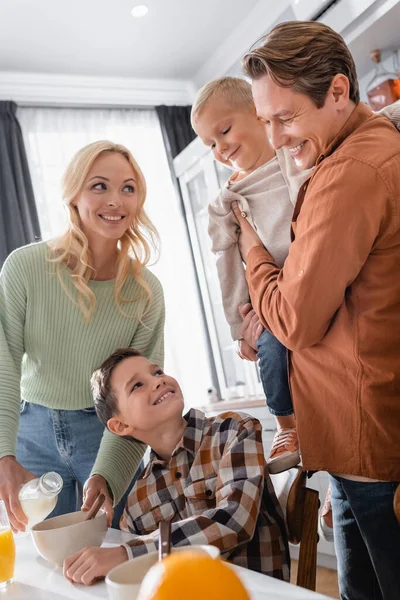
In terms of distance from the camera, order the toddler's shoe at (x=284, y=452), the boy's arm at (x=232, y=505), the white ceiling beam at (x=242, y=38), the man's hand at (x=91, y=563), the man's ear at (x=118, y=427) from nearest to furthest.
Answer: the man's hand at (x=91, y=563) → the boy's arm at (x=232, y=505) → the toddler's shoe at (x=284, y=452) → the man's ear at (x=118, y=427) → the white ceiling beam at (x=242, y=38)

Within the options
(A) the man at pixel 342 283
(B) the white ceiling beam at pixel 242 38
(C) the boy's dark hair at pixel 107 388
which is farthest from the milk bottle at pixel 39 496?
(B) the white ceiling beam at pixel 242 38

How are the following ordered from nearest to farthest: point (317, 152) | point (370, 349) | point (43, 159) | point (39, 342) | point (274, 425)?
1. point (370, 349)
2. point (317, 152)
3. point (39, 342)
4. point (274, 425)
5. point (43, 159)

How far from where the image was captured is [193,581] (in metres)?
0.50

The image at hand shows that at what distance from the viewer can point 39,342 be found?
1.81 meters

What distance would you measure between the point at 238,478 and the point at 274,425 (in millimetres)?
2178

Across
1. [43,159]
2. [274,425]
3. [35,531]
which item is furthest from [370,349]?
Answer: [43,159]

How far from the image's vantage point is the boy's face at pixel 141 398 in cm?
149

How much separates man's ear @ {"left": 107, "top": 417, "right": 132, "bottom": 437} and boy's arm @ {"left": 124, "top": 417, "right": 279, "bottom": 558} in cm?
28

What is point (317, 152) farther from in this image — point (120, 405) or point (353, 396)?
point (120, 405)

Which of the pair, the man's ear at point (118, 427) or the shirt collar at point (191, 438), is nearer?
the shirt collar at point (191, 438)

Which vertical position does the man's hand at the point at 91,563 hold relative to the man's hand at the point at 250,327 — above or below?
below

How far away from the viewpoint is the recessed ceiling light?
3717 millimetres

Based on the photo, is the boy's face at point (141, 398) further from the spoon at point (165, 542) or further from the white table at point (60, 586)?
the spoon at point (165, 542)

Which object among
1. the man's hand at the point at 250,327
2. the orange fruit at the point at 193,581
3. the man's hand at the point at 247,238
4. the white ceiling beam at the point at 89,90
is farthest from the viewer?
the white ceiling beam at the point at 89,90
